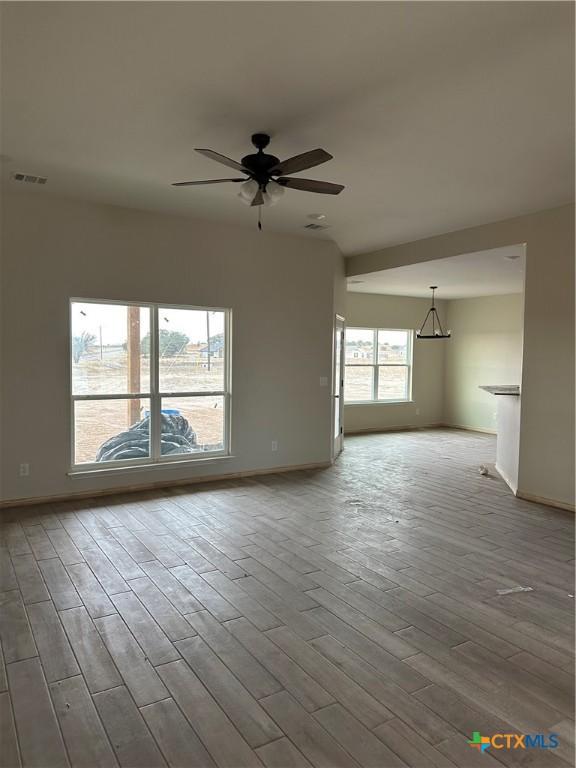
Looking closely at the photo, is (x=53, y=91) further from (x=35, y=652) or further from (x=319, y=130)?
(x=35, y=652)

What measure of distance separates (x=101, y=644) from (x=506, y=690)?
1.89 metres

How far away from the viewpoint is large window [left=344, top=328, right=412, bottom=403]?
9.98 meters

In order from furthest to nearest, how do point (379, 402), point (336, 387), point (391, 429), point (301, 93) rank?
point (391, 429) → point (379, 402) → point (336, 387) → point (301, 93)

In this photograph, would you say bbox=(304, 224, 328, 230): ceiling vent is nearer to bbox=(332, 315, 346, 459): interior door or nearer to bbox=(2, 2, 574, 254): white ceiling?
bbox=(2, 2, 574, 254): white ceiling

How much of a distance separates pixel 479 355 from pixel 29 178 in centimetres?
846

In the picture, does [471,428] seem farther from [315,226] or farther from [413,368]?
[315,226]

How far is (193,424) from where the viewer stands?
5918 millimetres

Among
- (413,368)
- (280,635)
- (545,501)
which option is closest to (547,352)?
(545,501)

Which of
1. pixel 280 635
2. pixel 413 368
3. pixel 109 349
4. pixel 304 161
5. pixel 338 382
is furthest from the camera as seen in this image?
pixel 413 368

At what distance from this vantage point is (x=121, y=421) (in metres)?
5.48

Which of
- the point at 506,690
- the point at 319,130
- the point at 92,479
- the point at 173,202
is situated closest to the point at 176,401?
the point at 92,479

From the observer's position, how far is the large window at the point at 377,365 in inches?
393

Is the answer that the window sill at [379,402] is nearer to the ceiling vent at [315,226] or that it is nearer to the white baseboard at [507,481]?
the white baseboard at [507,481]

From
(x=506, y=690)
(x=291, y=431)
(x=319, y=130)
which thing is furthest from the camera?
(x=291, y=431)
